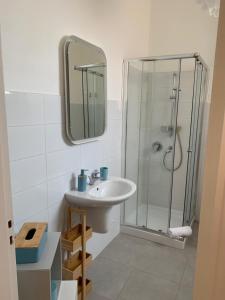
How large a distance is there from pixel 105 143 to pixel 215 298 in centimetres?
180

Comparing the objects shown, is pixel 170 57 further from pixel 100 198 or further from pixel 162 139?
pixel 100 198

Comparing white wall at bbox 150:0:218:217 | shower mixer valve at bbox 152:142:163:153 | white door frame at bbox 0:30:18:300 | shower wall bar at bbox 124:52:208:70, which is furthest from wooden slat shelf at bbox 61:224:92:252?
white wall at bbox 150:0:218:217

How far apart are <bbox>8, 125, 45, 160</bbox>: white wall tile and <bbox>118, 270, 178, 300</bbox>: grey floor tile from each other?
1.34 meters

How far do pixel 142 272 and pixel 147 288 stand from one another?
19 centimetres

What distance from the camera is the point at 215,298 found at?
2.17 feet

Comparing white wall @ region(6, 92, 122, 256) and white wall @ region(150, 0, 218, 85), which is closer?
white wall @ region(6, 92, 122, 256)

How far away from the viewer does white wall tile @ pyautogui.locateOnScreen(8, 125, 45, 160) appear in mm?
1318

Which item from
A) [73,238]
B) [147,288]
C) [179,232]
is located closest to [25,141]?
[73,238]

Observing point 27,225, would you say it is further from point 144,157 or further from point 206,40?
point 206,40

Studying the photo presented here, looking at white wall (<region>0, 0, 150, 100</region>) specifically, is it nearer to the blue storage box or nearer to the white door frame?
the white door frame

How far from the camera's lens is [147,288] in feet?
6.35

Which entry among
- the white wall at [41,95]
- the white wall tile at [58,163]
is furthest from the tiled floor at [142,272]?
the white wall tile at [58,163]

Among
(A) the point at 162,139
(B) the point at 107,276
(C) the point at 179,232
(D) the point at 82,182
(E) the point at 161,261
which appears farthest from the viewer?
(A) the point at 162,139

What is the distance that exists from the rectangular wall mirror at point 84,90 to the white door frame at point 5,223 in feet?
3.09
